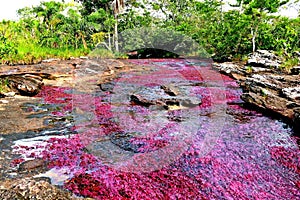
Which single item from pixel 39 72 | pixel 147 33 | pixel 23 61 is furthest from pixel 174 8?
pixel 39 72

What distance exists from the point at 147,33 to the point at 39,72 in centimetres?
1865

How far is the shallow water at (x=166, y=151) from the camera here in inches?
200

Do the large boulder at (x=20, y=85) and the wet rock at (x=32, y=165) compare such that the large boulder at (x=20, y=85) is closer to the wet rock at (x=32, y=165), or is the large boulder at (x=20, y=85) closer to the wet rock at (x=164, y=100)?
the wet rock at (x=164, y=100)

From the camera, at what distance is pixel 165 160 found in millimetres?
6266

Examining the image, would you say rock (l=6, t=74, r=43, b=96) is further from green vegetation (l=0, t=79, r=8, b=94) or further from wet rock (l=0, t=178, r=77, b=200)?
wet rock (l=0, t=178, r=77, b=200)

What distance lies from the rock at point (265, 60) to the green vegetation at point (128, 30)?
0.78 metres

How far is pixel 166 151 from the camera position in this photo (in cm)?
672

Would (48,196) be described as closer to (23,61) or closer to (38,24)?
(23,61)

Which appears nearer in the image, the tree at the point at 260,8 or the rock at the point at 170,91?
the rock at the point at 170,91

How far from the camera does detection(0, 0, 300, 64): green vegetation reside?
22.0 m

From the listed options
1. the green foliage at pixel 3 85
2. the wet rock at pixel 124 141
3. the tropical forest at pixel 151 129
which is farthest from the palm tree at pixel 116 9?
the wet rock at pixel 124 141

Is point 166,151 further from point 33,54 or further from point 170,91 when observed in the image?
point 33,54

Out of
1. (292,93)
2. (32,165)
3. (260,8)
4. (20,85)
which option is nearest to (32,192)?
(32,165)

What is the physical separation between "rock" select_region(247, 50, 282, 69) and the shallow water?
28.2 ft
